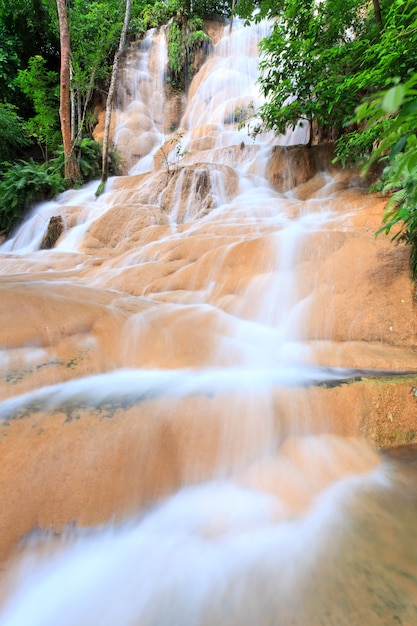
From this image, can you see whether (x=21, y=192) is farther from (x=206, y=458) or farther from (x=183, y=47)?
(x=183, y=47)

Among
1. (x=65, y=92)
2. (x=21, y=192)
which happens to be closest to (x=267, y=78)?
(x=21, y=192)

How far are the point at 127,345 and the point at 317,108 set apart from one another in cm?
589

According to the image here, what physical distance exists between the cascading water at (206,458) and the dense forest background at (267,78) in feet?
3.79

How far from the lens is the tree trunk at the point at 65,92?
10102 millimetres

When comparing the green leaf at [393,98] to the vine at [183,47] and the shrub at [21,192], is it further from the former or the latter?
the vine at [183,47]

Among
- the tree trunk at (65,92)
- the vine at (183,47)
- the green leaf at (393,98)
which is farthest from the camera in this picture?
the vine at (183,47)

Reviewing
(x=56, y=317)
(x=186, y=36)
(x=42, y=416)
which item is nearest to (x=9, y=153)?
(x=186, y=36)

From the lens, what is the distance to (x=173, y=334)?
2723mm

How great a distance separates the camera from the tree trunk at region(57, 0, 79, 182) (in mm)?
10102

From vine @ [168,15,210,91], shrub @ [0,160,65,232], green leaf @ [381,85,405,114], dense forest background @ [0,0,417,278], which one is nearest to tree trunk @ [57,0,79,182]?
dense forest background @ [0,0,417,278]

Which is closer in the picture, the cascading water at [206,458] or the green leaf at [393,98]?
the green leaf at [393,98]

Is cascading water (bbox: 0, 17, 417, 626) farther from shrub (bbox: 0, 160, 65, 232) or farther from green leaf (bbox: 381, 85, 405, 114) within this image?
shrub (bbox: 0, 160, 65, 232)

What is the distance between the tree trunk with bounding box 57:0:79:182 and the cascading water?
952cm

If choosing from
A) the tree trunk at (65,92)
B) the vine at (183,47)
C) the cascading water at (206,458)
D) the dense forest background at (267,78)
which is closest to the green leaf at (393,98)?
the dense forest background at (267,78)
